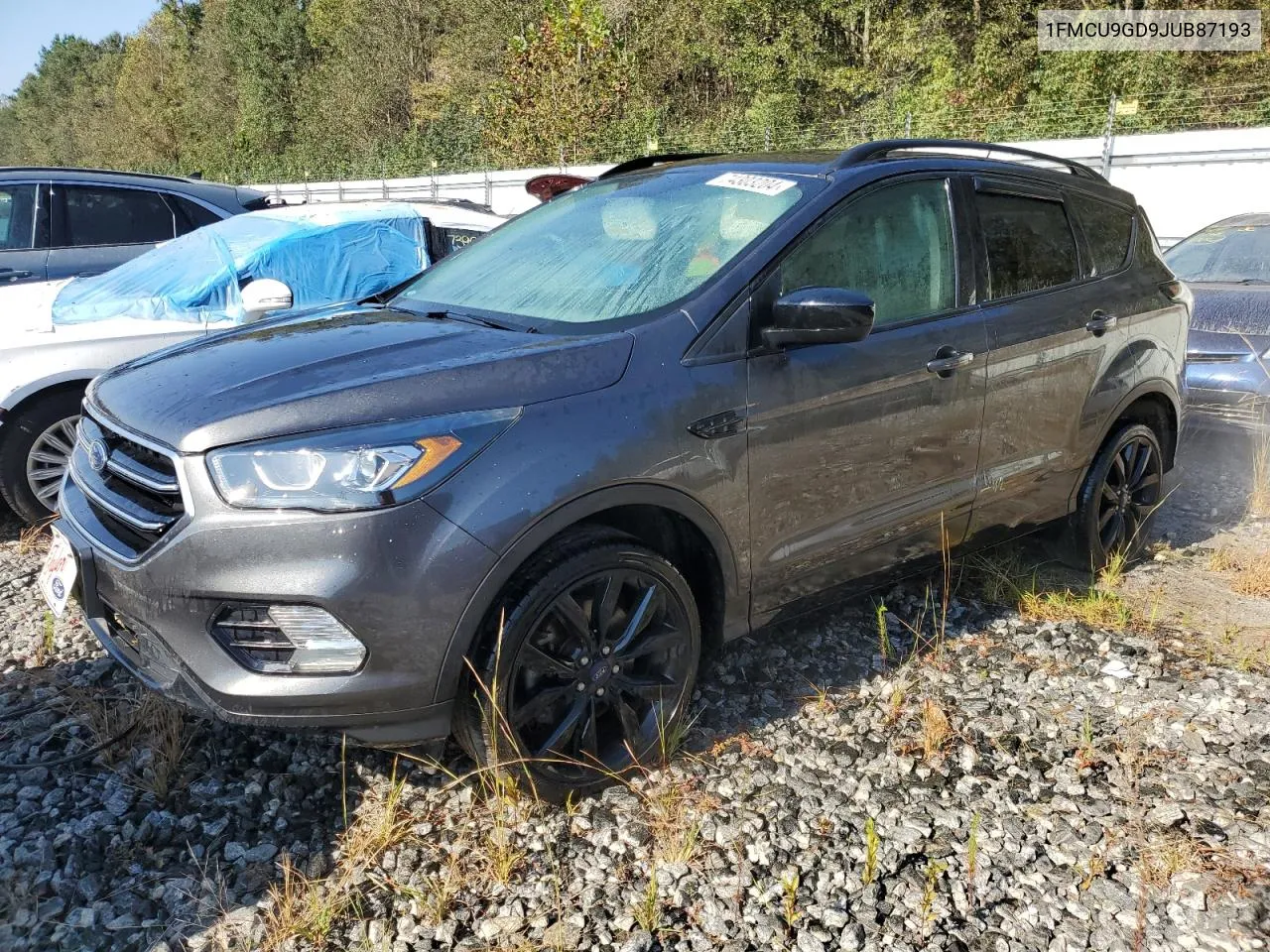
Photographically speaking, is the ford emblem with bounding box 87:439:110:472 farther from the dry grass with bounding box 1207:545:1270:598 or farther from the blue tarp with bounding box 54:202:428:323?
the dry grass with bounding box 1207:545:1270:598

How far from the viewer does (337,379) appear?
2.45m

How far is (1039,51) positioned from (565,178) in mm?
22341

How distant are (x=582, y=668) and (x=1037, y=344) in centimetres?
216

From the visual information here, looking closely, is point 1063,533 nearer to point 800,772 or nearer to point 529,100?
point 800,772

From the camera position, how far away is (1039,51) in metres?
23.4

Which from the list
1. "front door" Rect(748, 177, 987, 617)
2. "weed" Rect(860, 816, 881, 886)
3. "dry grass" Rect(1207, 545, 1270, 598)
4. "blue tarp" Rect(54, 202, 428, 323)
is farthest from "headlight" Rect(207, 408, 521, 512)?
"dry grass" Rect(1207, 545, 1270, 598)

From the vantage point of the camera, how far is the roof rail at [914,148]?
3375 mm

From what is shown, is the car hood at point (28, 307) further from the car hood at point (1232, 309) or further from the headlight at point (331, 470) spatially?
the car hood at point (1232, 309)

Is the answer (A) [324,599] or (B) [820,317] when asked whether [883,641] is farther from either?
(A) [324,599]

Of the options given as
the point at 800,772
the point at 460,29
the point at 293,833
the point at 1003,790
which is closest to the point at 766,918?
the point at 800,772

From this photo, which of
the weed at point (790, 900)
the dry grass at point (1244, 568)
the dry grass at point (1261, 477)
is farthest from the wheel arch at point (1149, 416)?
the weed at point (790, 900)

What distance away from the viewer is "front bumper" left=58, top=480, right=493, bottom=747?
7.27 feet

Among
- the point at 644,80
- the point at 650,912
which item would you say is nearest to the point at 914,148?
the point at 650,912

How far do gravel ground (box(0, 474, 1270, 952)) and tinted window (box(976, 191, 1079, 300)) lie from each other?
1425 millimetres
